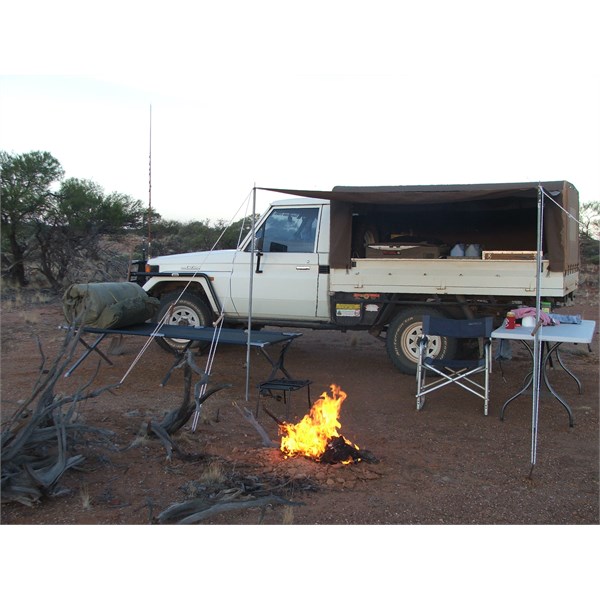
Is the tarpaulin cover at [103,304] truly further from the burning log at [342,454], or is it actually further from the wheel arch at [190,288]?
the burning log at [342,454]

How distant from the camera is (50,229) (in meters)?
15.9

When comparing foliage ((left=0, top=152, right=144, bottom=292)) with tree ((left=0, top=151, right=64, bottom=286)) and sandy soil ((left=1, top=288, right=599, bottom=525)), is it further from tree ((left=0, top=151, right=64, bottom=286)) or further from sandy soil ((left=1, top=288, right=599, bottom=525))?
sandy soil ((left=1, top=288, right=599, bottom=525))

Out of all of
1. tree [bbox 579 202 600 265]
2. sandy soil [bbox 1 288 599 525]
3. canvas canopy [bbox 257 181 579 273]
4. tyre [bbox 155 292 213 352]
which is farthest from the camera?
tree [bbox 579 202 600 265]

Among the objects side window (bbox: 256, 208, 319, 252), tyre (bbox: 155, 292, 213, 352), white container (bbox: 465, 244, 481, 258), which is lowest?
tyre (bbox: 155, 292, 213, 352)

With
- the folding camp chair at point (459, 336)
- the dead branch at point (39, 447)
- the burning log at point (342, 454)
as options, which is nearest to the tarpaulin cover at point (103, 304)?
the dead branch at point (39, 447)

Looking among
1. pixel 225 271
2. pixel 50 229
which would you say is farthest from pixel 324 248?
Answer: pixel 50 229

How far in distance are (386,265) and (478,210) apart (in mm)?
1799

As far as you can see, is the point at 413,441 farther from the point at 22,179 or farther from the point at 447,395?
the point at 22,179

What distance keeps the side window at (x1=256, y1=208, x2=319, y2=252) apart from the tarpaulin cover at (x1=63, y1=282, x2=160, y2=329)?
1.79m

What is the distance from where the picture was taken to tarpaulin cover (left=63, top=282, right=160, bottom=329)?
7.06 m

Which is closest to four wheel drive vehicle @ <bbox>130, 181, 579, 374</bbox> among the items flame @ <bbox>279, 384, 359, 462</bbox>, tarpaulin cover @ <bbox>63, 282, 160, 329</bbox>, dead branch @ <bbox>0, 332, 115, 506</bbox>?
tarpaulin cover @ <bbox>63, 282, 160, 329</bbox>

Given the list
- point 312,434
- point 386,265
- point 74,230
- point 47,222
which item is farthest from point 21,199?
point 312,434

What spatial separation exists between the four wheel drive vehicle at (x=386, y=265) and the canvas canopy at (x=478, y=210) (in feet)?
0.05

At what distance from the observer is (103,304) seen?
7.11 metres
